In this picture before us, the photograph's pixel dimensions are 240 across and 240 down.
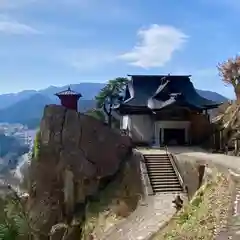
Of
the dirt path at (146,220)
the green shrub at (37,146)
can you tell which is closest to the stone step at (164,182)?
the dirt path at (146,220)

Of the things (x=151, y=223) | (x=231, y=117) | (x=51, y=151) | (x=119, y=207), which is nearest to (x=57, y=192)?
(x=51, y=151)

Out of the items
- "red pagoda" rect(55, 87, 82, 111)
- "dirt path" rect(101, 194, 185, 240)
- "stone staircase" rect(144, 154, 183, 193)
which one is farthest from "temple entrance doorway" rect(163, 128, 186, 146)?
"dirt path" rect(101, 194, 185, 240)

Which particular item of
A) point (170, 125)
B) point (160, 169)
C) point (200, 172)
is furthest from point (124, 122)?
point (200, 172)

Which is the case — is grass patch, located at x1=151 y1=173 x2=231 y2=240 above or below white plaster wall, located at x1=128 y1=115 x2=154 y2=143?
below

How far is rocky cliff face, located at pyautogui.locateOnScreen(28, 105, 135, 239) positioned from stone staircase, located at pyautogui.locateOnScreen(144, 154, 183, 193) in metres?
2.04

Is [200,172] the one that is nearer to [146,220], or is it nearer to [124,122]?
[146,220]

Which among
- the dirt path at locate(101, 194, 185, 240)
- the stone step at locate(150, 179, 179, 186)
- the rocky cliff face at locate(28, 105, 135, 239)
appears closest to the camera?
the dirt path at locate(101, 194, 185, 240)

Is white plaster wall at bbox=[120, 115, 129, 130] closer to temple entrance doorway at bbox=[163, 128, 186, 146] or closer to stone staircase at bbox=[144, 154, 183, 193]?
temple entrance doorway at bbox=[163, 128, 186, 146]

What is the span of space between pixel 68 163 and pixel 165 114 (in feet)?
30.8

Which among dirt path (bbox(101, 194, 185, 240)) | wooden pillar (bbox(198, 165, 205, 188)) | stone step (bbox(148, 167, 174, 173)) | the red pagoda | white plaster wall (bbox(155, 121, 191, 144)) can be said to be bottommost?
dirt path (bbox(101, 194, 185, 240))

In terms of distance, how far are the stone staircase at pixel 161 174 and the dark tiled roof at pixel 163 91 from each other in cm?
700

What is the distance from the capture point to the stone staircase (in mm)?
19219

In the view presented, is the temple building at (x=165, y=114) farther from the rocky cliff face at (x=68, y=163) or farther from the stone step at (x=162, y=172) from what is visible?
the stone step at (x=162, y=172)

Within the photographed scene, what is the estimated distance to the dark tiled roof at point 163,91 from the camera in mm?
29984
